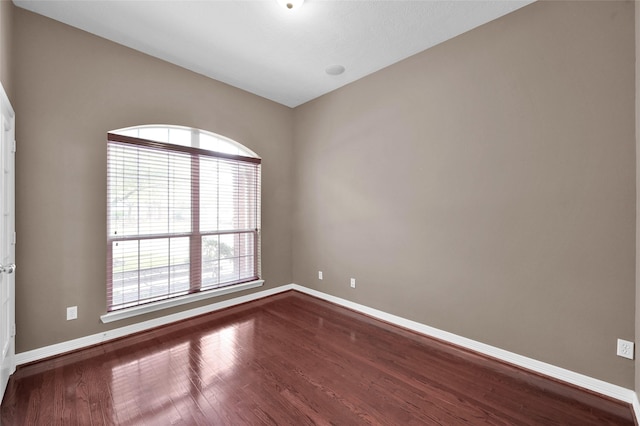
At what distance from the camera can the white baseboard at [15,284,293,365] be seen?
2324 millimetres

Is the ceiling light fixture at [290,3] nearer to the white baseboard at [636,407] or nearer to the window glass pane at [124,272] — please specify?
the window glass pane at [124,272]

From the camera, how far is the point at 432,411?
71.6 inches

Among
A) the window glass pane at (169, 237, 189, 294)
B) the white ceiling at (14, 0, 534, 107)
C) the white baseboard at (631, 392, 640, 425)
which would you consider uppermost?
the white ceiling at (14, 0, 534, 107)

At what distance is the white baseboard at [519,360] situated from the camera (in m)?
1.92

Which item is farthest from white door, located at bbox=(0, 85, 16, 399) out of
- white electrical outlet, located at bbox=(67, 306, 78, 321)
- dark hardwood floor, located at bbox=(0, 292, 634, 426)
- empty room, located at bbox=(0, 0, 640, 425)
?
white electrical outlet, located at bbox=(67, 306, 78, 321)

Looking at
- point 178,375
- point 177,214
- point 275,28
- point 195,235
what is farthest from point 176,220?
point 275,28

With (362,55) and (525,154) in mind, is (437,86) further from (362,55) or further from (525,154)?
(525,154)

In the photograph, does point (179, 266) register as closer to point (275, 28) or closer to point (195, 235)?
point (195, 235)

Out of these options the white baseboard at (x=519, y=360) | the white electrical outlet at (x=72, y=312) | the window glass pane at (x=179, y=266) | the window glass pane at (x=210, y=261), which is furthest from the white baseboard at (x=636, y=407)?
the white electrical outlet at (x=72, y=312)

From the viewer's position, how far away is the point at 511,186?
2.37 meters

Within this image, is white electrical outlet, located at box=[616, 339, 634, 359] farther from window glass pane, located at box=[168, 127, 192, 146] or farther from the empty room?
window glass pane, located at box=[168, 127, 192, 146]

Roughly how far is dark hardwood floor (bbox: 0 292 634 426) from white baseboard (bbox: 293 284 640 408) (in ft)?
0.23

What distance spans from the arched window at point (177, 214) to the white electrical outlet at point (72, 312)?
250 mm

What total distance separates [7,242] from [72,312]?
0.90 m
